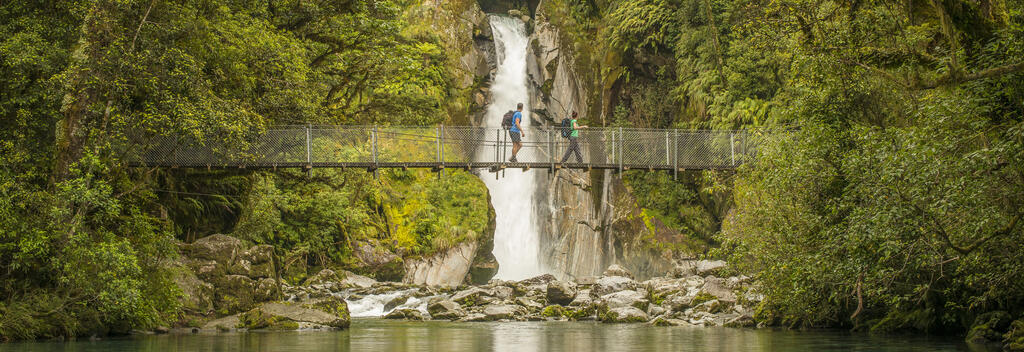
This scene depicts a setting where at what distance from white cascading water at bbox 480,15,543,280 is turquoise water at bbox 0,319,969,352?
21.2 m

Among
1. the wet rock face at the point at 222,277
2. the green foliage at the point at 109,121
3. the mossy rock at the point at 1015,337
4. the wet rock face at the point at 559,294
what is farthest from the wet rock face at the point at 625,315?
the mossy rock at the point at 1015,337

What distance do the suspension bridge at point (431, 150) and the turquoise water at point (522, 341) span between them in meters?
3.72

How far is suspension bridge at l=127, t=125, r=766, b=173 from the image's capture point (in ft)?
55.4

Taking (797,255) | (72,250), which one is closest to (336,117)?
(72,250)

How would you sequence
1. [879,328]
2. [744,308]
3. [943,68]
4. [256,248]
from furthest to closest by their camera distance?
[256,248] < [744,308] < [879,328] < [943,68]

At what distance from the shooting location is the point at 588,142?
72.8 feet

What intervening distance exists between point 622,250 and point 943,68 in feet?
80.3

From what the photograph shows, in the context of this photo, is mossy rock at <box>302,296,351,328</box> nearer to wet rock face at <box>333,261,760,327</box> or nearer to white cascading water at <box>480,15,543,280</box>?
wet rock face at <box>333,261,760,327</box>

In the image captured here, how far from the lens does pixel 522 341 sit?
43.4 feet

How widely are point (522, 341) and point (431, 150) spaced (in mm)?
9213

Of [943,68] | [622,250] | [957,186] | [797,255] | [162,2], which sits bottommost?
[622,250]

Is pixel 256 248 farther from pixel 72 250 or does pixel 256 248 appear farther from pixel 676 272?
pixel 676 272

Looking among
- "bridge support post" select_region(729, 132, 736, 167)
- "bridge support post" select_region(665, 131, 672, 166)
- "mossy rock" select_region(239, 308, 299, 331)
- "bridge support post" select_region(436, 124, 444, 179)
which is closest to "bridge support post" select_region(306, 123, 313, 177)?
"bridge support post" select_region(436, 124, 444, 179)

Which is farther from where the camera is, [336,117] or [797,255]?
[336,117]
